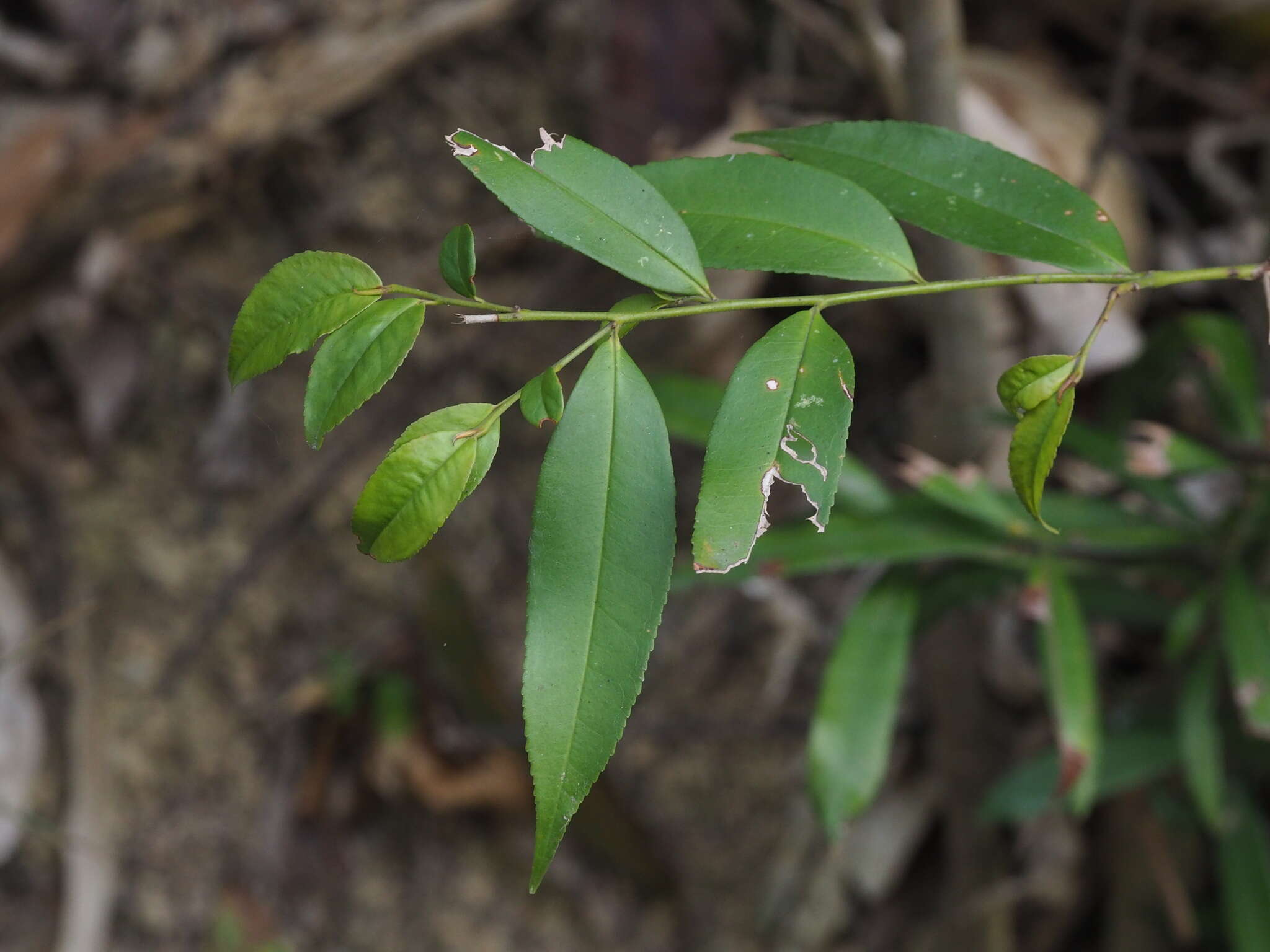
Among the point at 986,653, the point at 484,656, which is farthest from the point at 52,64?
the point at 986,653

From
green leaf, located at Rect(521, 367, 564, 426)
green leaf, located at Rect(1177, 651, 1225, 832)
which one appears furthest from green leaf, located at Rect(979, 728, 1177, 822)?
green leaf, located at Rect(521, 367, 564, 426)

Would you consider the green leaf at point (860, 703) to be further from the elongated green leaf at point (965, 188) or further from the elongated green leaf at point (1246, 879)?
the elongated green leaf at point (965, 188)

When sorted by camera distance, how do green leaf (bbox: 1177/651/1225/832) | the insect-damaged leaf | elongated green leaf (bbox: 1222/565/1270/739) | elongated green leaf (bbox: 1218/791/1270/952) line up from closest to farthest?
the insect-damaged leaf
elongated green leaf (bbox: 1222/565/1270/739)
green leaf (bbox: 1177/651/1225/832)
elongated green leaf (bbox: 1218/791/1270/952)

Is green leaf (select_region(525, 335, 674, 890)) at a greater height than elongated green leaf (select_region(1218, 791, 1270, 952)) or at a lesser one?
greater

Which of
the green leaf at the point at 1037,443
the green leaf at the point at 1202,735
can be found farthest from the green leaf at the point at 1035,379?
the green leaf at the point at 1202,735

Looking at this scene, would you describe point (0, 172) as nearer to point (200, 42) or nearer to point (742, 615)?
point (200, 42)

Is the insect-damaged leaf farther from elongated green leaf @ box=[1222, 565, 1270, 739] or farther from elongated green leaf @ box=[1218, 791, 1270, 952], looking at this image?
elongated green leaf @ box=[1218, 791, 1270, 952]
